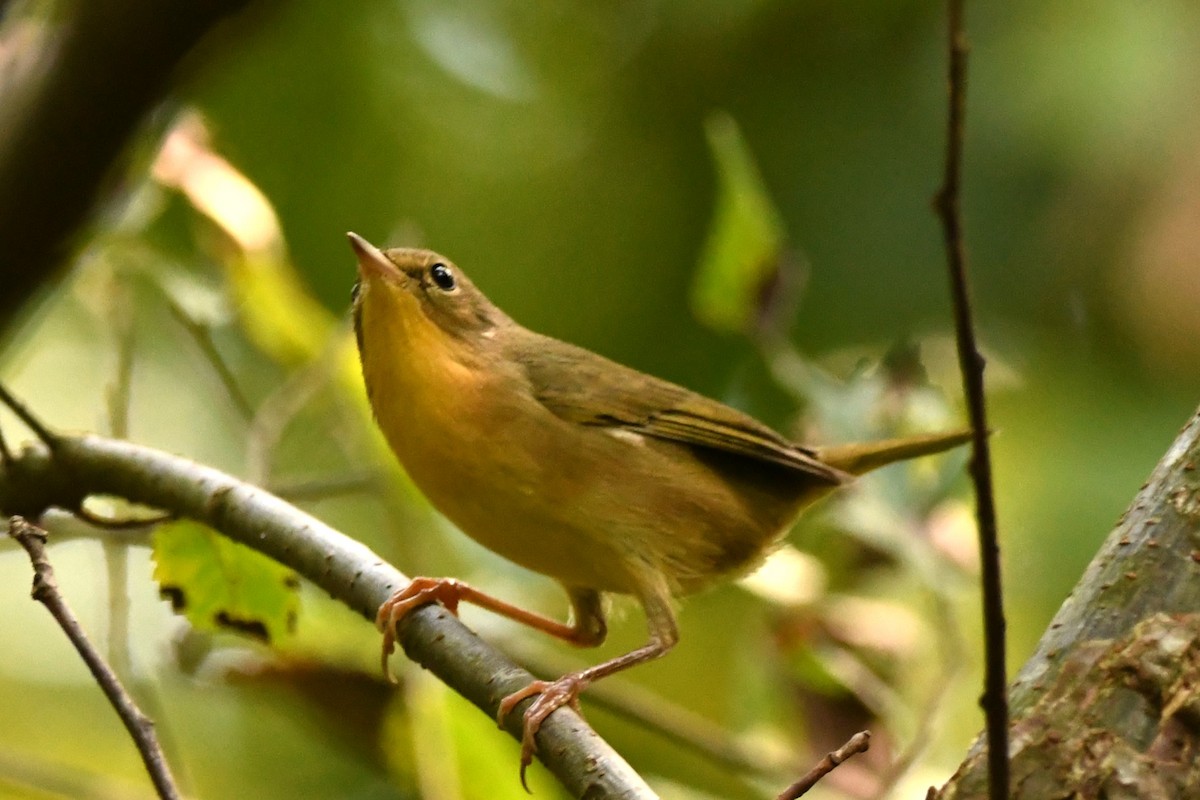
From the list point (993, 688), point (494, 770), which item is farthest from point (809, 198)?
point (993, 688)

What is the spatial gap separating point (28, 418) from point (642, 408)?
1805 millimetres

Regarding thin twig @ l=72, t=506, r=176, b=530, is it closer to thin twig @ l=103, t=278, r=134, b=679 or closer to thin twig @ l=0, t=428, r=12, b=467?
thin twig @ l=0, t=428, r=12, b=467

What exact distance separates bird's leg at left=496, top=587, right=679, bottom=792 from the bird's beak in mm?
1122

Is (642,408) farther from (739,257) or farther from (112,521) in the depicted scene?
(112,521)

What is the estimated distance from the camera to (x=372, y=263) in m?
3.66

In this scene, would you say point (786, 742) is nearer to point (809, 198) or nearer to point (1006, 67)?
point (809, 198)

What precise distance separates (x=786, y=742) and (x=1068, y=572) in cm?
159

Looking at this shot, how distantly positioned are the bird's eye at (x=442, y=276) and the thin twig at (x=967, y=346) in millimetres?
2510

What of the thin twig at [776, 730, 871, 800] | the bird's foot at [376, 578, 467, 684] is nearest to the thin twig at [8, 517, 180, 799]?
the bird's foot at [376, 578, 467, 684]

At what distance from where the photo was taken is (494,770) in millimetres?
3301

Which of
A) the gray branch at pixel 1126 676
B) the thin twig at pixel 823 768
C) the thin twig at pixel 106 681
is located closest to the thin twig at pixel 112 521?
the thin twig at pixel 106 681

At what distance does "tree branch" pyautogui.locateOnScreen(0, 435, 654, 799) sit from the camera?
105 inches

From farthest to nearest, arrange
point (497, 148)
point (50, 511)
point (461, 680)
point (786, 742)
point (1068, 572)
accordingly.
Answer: point (497, 148) < point (1068, 572) < point (786, 742) < point (50, 511) < point (461, 680)

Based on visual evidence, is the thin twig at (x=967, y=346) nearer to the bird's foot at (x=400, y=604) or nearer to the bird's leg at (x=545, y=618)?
the bird's foot at (x=400, y=604)
